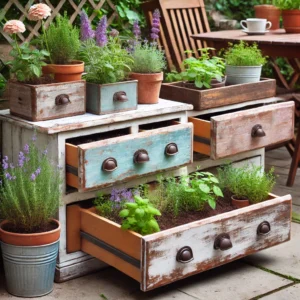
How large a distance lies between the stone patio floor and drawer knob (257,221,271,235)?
22 cm

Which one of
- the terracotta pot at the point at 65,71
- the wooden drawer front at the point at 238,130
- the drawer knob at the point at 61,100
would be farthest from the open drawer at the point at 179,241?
the terracotta pot at the point at 65,71

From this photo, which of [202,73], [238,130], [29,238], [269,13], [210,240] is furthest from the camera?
[269,13]

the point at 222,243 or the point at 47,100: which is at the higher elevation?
the point at 47,100

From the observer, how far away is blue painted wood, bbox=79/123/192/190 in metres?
3.24

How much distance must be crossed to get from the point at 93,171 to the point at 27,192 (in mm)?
313

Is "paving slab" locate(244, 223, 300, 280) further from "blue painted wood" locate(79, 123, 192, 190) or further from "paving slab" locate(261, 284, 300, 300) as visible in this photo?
"blue painted wood" locate(79, 123, 192, 190)

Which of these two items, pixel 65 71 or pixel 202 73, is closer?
pixel 65 71

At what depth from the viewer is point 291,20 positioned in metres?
5.01

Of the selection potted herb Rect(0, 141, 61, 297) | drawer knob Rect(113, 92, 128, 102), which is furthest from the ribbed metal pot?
drawer knob Rect(113, 92, 128, 102)

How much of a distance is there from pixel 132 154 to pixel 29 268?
718 mm

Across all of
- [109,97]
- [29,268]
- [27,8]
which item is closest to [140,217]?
[29,268]

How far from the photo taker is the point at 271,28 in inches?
210

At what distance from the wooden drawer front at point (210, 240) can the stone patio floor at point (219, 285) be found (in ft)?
0.41

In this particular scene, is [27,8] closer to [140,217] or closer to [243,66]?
[243,66]
